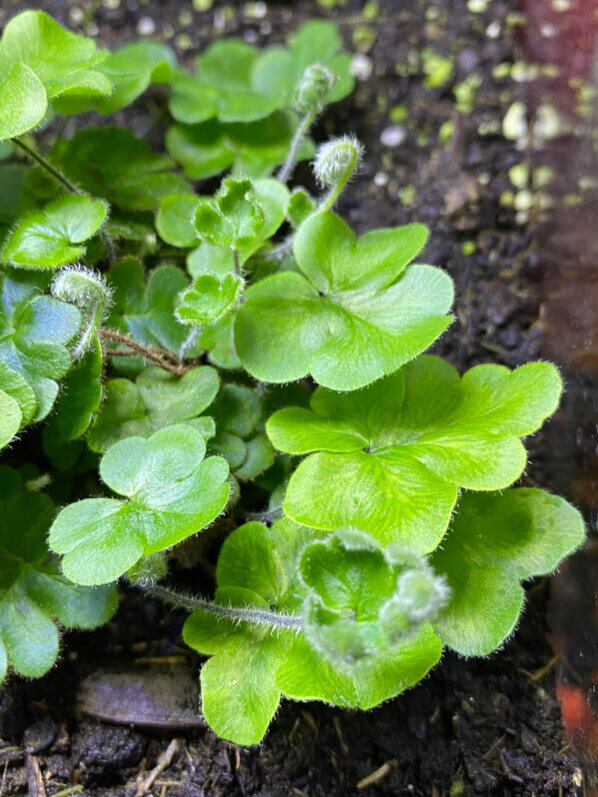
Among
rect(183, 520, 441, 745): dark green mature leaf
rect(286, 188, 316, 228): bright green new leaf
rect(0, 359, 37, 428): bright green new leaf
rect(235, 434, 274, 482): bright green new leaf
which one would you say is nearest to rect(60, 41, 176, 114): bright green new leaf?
rect(286, 188, 316, 228): bright green new leaf

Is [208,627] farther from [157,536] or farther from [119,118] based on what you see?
[119,118]

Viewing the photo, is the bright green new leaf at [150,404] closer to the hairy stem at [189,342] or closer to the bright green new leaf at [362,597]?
the hairy stem at [189,342]

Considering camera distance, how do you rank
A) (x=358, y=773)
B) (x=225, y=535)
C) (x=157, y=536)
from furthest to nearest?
(x=225, y=535), (x=358, y=773), (x=157, y=536)

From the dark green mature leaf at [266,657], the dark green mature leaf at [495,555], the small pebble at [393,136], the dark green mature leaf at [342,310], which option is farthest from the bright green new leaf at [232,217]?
the small pebble at [393,136]

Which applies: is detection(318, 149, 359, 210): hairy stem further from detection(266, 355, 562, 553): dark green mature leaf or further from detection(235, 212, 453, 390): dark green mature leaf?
detection(266, 355, 562, 553): dark green mature leaf

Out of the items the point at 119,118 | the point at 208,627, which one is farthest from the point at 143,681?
the point at 119,118

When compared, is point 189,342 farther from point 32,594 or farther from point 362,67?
point 362,67
